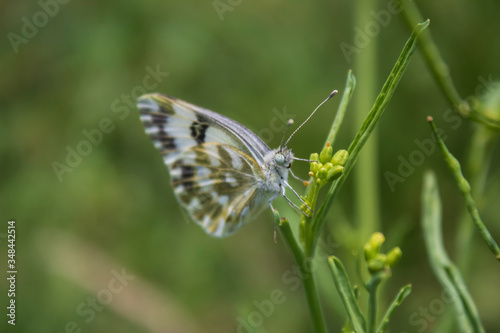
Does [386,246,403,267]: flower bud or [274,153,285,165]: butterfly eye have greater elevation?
[274,153,285,165]: butterfly eye

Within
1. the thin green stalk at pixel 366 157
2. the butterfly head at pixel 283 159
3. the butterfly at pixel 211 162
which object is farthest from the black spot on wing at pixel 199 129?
the thin green stalk at pixel 366 157

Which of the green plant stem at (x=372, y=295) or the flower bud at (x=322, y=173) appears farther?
the flower bud at (x=322, y=173)

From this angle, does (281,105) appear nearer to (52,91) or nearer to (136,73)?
(136,73)

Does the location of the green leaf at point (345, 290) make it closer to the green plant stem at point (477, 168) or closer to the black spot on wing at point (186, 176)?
the green plant stem at point (477, 168)

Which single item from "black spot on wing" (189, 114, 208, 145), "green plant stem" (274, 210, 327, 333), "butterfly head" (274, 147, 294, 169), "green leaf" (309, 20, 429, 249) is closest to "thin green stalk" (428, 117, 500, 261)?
"green leaf" (309, 20, 429, 249)

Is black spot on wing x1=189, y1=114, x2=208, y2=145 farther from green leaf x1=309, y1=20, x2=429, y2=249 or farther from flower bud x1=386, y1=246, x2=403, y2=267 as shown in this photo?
flower bud x1=386, y1=246, x2=403, y2=267
